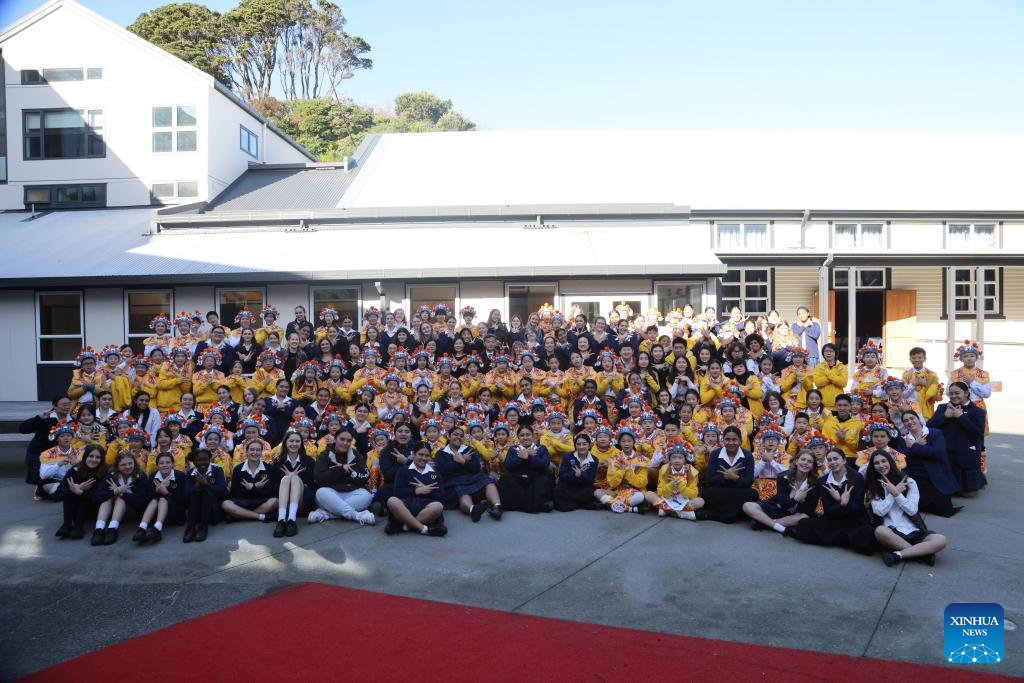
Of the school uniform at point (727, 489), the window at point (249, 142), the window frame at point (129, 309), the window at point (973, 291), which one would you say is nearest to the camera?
the school uniform at point (727, 489)

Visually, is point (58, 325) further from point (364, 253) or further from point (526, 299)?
point (526, 299)

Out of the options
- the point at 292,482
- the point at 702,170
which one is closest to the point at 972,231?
the point at 702,170

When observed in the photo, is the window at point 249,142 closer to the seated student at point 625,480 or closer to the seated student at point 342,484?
the seated student at point 342,484

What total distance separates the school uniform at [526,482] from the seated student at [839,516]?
2705 millimetres

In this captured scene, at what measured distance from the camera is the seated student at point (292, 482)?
739cm

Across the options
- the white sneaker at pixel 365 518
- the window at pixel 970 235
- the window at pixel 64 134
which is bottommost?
the white sneaker at pixel 365 518

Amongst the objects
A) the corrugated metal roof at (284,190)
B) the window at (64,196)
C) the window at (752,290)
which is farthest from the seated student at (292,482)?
the window at (64,196)

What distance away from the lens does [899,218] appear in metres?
20.0

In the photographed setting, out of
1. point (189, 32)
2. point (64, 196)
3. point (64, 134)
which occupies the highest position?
point (189, 32)

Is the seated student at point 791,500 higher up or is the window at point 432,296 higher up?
the window at point 432,296

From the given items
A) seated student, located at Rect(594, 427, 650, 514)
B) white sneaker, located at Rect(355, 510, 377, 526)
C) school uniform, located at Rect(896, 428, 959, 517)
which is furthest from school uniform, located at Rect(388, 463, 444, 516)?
school uniform, located at Rect(896, 428, 959, 517)

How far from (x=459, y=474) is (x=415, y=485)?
72 centimetres

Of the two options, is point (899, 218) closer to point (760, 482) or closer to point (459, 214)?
point (459, 214)

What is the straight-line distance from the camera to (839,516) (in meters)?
6.71
